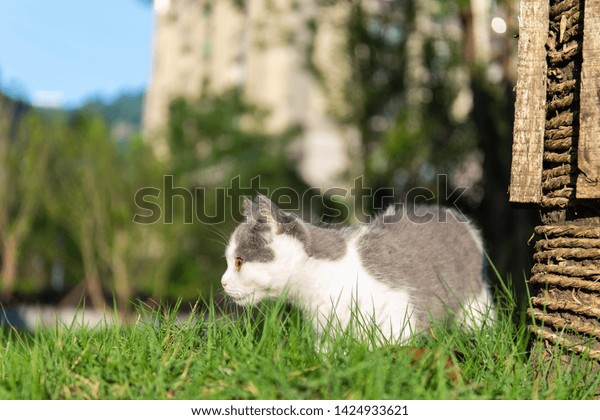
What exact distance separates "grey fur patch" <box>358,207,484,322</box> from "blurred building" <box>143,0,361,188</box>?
10.4m

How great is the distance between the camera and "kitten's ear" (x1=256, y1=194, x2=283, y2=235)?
3604 mm

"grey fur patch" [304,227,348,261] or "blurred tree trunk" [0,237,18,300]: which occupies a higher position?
"grey fur patch" [304,227,348,261]

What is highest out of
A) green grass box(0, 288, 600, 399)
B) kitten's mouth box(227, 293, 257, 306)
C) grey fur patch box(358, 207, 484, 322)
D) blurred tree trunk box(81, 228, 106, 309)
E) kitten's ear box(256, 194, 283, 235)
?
kitten's ear box(256, 194, 283, 235)

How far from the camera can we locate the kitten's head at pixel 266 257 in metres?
3.62

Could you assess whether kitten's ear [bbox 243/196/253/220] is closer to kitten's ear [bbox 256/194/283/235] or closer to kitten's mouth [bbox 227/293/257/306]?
kitten's ear [bbox 256/194/283/235]

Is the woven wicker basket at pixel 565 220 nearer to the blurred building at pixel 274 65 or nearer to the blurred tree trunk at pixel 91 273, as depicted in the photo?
the blurred building at pixel 274 65

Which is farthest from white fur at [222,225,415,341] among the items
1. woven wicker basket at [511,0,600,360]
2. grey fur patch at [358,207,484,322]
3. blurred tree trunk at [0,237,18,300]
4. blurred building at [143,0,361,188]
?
blurred tree trunk at [0,237,18,300]

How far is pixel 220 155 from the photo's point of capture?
1819cm

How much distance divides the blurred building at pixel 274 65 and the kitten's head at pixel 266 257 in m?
10.9

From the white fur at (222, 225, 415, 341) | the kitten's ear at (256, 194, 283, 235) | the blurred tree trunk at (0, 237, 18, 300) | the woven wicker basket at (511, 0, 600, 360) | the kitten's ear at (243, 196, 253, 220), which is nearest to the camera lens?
the woven wicker basket at (511, 0, 600, 360)

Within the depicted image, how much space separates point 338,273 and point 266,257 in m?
0.43

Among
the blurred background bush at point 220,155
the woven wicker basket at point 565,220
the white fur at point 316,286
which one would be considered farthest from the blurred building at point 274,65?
the woven wicker basket at point 565,220
